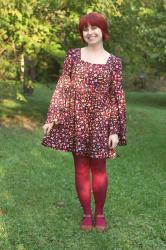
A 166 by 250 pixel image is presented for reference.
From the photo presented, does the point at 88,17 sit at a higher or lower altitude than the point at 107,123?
higher

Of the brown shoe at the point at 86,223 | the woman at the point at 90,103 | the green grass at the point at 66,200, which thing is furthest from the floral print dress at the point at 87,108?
the green grass at the point at 66,200

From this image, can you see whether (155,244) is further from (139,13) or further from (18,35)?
(139,13)

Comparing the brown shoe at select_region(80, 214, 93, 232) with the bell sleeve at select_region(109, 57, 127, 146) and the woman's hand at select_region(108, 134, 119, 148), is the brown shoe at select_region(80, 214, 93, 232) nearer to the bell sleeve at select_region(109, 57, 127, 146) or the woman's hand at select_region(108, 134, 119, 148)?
the woman's hand at select_region(108, 134, 119, 148)

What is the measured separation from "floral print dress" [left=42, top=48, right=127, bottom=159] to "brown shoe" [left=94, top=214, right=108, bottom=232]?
0.72 meters

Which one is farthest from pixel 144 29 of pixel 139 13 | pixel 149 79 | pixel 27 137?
pixel 149 79

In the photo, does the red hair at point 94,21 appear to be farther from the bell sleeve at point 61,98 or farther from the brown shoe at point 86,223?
the brown shoe at point 86,223

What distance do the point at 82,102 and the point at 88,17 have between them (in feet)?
2.81

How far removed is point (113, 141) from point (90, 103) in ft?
1.47

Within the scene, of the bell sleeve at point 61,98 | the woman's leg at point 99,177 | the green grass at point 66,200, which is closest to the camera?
the green grass at point 66,200

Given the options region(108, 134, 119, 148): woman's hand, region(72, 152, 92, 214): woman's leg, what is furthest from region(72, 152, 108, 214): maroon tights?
region(108, 134, 119, 148): woman's hand

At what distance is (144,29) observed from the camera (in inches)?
567

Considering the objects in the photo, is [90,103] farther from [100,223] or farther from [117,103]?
[100,223]

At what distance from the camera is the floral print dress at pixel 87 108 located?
18.2 feet

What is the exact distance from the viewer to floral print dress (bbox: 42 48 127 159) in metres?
5.56
